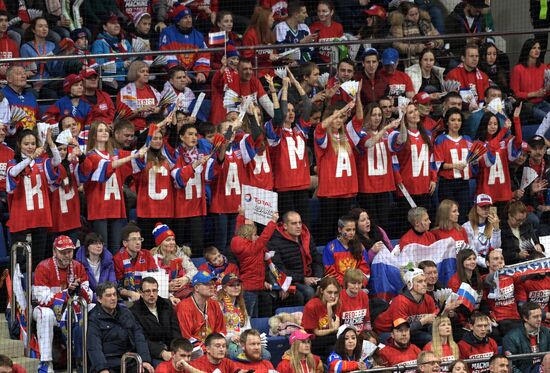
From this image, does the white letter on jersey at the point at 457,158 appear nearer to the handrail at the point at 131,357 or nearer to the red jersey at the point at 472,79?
the red jersey at the point at 472,79

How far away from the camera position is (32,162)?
11.3 meters

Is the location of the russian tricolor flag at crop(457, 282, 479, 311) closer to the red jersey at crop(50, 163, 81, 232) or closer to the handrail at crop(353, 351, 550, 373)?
the handrail at crop(353, 351, 550, 373)

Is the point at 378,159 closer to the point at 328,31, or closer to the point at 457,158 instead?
the point at 457,158

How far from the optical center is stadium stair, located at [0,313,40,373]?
1080 cm

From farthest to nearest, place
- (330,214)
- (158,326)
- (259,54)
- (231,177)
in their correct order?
(259,54) < (330,214) < (231,177) < (158,326)

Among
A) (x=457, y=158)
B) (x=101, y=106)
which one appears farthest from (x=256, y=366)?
(x=457, y=158)

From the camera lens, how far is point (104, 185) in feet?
38.1

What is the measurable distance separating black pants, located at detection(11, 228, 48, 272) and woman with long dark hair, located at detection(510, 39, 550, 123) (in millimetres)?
4792

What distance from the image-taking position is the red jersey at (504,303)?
12031 millimetres

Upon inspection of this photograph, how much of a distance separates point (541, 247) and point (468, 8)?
3.04 metres

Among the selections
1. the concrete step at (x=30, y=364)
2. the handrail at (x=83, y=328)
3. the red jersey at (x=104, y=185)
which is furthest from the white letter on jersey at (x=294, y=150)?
the concrete step at (x=30, y=364)

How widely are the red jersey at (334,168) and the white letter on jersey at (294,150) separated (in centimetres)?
12

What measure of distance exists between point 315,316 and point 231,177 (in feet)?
4.62

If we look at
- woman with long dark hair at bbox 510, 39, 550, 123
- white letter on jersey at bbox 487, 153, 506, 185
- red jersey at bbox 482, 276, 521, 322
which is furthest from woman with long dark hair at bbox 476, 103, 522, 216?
red jersey at bbox 482, 276, 521, 322
